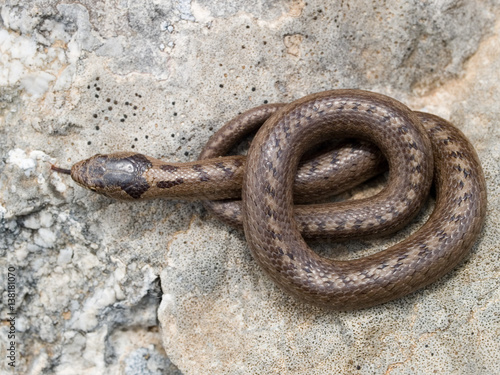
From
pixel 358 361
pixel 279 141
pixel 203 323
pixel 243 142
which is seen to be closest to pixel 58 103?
pixel 243 142

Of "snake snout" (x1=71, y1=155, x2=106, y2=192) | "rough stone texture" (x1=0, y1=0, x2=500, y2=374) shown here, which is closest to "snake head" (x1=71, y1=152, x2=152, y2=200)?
"snake snout" (x1=71, y1=155, x2=106, y2=192)

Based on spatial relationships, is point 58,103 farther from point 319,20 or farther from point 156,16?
point 319,20

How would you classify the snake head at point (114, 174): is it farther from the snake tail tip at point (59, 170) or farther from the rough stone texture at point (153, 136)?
the rough stone texture at point (153, 136)

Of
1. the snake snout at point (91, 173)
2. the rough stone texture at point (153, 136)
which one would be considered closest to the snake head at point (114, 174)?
the snake snout at point (91, 173)

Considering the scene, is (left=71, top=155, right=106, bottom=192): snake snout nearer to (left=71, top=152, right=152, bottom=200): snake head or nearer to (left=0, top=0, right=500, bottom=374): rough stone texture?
(left=71, top=152, right=152, bottom=200): snake head

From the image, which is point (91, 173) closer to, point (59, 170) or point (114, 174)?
point (114, 174)
